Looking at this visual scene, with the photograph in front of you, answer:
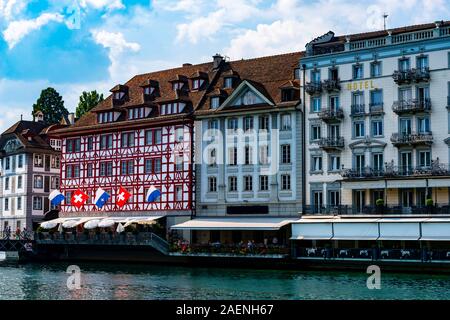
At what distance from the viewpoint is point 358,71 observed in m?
62.7

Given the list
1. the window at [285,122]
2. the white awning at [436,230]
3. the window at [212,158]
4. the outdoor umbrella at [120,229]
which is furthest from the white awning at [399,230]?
the outdoor umbrella at [120,229]

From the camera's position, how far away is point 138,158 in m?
74.5

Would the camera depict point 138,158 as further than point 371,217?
Yes

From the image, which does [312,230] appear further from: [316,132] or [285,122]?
[285,122]

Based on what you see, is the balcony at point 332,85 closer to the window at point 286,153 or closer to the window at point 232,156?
the window at point 286,153

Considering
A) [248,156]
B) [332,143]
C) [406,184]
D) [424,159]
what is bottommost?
[406,184]

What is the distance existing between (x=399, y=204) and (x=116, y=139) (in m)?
29.4

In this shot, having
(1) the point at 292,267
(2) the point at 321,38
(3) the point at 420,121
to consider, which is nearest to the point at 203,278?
(1) the point at 292,267

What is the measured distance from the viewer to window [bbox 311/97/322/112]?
64.6 meters

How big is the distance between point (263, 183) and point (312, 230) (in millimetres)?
8119

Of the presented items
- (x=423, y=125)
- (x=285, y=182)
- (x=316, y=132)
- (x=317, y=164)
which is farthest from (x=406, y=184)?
(x=285, y=182)

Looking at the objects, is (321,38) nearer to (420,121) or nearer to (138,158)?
(420,121)

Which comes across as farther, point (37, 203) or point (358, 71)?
point (37, 203)

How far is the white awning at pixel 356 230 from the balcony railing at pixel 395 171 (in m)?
4.28
